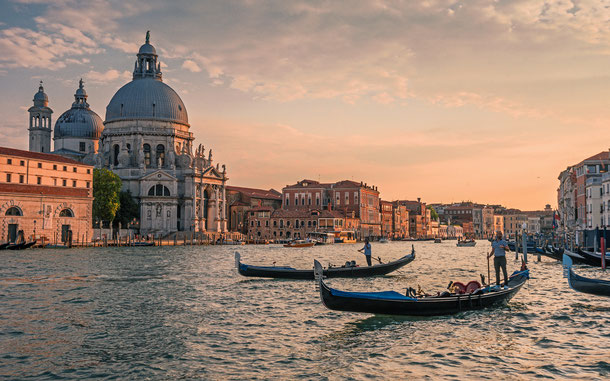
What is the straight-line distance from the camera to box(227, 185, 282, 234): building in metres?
94.4

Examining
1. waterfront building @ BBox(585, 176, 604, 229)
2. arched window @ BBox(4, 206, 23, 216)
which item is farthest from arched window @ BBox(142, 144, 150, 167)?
waterfront building @ BBox(585, 176, 604, 229)

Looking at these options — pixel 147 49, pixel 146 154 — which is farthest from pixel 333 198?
pixel 147 49

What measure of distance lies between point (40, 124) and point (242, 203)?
3256 centimetres

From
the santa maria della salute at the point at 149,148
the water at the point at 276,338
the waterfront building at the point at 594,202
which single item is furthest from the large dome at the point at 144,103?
the water at the point at 276,338

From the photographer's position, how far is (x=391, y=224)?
11750cm

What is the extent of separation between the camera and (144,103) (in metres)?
83.1

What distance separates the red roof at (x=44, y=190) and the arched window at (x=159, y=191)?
1915 cm

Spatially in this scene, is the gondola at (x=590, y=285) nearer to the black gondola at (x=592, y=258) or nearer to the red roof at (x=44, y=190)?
the black gondola at (x=592, y=258)

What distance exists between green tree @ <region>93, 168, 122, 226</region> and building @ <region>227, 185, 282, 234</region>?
2750cm

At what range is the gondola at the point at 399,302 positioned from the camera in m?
12.9

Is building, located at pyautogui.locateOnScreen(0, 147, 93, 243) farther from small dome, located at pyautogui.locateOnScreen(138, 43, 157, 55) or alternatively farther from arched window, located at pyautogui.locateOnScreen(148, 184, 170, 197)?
small dome, located at pyautogui.locateOnScreen(138, 43, 157, 55)

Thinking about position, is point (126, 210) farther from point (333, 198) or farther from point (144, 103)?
point (333, 198)

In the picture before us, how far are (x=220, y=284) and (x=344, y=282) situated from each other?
4671 millimetres

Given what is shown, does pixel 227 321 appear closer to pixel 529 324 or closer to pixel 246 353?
pixel 246 353
